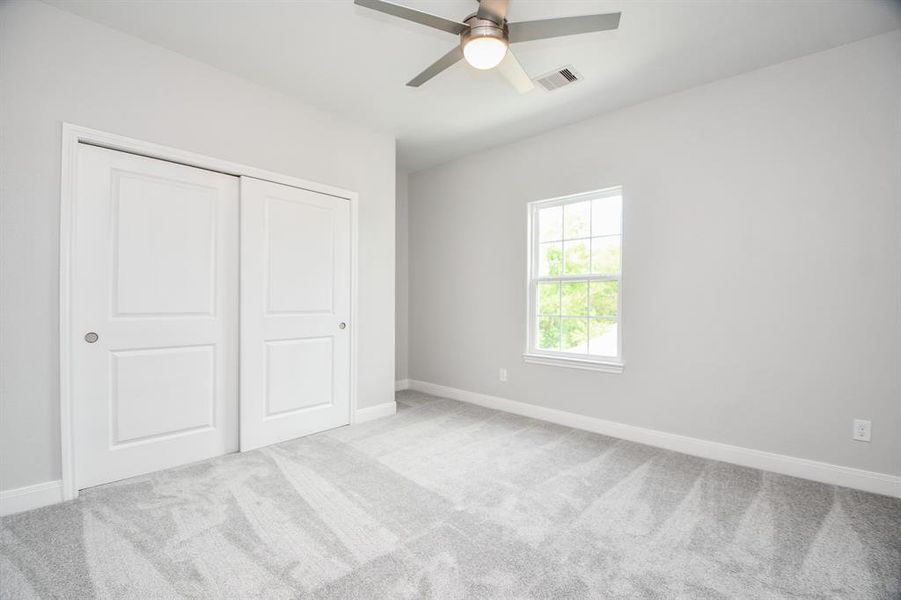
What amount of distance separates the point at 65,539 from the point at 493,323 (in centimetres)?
346

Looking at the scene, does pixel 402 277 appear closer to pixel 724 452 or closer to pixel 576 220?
pixel 576 220

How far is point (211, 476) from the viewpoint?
8.41 ft

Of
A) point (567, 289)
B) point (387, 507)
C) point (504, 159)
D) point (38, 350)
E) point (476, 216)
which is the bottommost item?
point (387, 507)

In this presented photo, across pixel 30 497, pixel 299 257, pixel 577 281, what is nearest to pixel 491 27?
pixel 299 257

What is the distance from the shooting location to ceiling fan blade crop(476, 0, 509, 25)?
1886 millimetres

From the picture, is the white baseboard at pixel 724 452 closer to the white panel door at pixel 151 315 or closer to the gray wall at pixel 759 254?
the gray wall at pixel 759 254

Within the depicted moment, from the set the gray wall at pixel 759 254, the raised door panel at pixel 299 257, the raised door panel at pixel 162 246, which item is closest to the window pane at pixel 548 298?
the gray wall at pixel 759 254

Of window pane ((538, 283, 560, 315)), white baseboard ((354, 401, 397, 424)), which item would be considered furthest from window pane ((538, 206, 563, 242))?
white baseboard ((354, 401, 397, 424))

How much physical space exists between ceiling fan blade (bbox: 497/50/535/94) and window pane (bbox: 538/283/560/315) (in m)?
1.95

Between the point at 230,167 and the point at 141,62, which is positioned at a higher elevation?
the point at 141,62

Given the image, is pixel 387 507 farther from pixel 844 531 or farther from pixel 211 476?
pixel 844 531

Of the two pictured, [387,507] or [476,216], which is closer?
[387,507]

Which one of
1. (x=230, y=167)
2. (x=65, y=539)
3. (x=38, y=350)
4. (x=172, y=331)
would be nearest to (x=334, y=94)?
(x=230, y=167)

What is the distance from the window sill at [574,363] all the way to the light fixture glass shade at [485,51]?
2.51 metres
